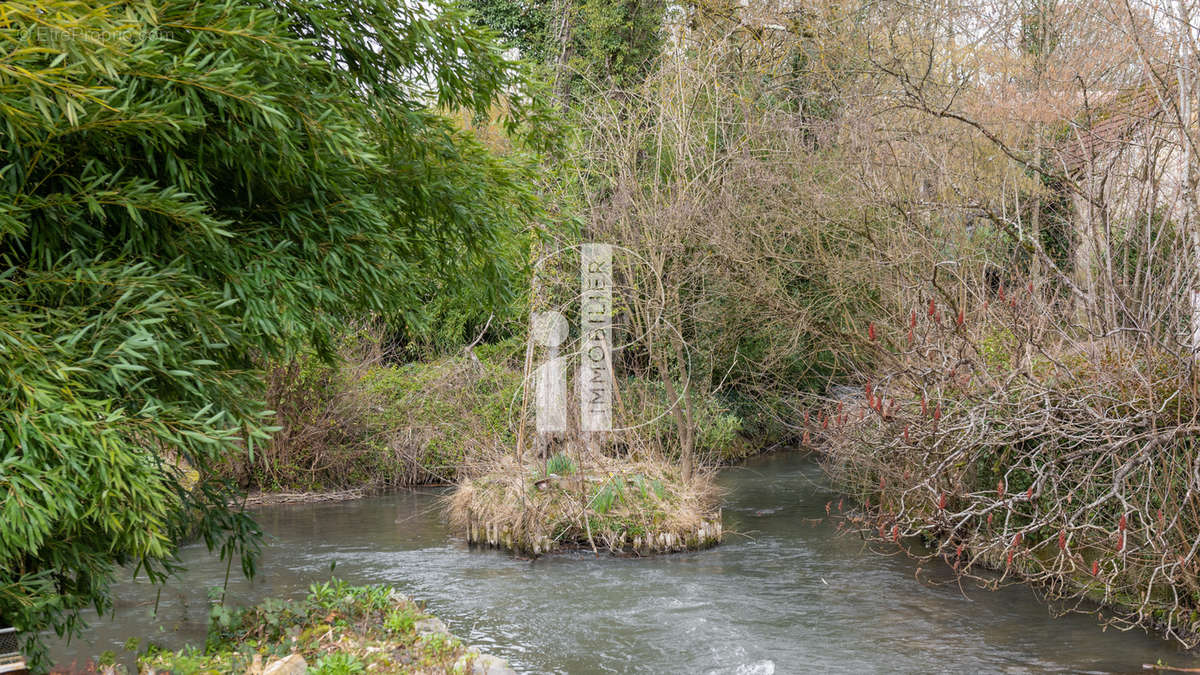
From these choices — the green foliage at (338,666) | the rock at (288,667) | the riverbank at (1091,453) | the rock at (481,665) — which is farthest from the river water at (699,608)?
the rock at (288,667)

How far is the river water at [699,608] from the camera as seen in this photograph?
25.3ft

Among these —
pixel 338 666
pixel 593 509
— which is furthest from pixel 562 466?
pixel 338 666

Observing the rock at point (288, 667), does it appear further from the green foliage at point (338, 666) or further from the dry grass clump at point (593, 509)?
the dry grass clump at point (593, 509)

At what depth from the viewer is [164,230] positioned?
5305 mm

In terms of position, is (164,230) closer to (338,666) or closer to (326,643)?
(338,666)

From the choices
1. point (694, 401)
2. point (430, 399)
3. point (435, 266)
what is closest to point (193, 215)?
point (435, 266)

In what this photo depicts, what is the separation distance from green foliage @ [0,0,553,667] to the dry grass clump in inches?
203

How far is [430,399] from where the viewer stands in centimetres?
1791

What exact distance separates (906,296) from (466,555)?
5963 millimetres

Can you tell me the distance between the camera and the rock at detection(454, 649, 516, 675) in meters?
5.73

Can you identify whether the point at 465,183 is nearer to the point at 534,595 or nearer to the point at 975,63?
the point at 534,595

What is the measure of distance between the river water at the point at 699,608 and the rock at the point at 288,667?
2.62 m

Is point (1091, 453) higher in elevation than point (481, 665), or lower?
higher

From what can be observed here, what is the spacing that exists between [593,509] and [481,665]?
5.34 meters
